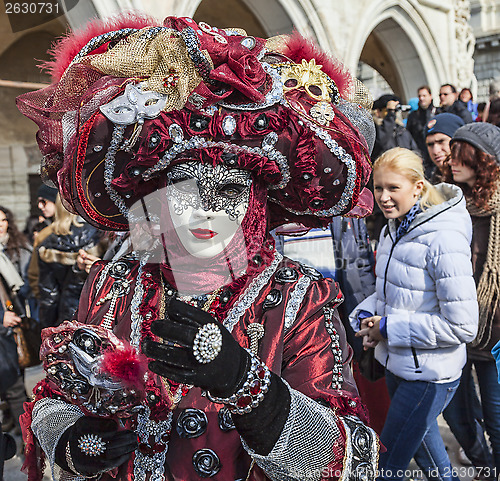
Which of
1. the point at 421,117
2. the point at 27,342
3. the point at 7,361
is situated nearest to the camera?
the point at 7,361

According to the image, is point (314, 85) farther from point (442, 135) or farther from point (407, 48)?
point (407, 48)

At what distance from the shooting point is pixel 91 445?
52.6 inches

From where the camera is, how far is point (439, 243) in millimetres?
2449

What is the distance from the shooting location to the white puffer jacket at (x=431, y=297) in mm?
2402

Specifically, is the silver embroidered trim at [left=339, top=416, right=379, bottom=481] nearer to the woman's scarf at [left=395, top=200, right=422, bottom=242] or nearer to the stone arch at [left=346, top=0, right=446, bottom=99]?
the woman's scarf at [left=395, top=200, right=422, bottom=242]

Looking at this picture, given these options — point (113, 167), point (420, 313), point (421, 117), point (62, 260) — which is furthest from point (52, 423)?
point (421, 117)

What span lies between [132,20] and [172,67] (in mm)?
297

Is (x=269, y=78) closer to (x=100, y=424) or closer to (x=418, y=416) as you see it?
(x=100, y=424)

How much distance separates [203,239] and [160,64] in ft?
1.33

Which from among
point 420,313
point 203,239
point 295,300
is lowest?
point 420,313

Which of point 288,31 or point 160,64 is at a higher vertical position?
point 160,64

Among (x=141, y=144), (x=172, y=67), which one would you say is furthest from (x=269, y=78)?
(x=141, y=144)

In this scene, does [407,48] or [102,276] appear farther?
[407,48]

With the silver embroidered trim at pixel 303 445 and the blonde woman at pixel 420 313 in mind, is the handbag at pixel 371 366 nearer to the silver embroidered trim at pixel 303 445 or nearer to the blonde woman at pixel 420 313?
the blonde woman at pixel 420 313
